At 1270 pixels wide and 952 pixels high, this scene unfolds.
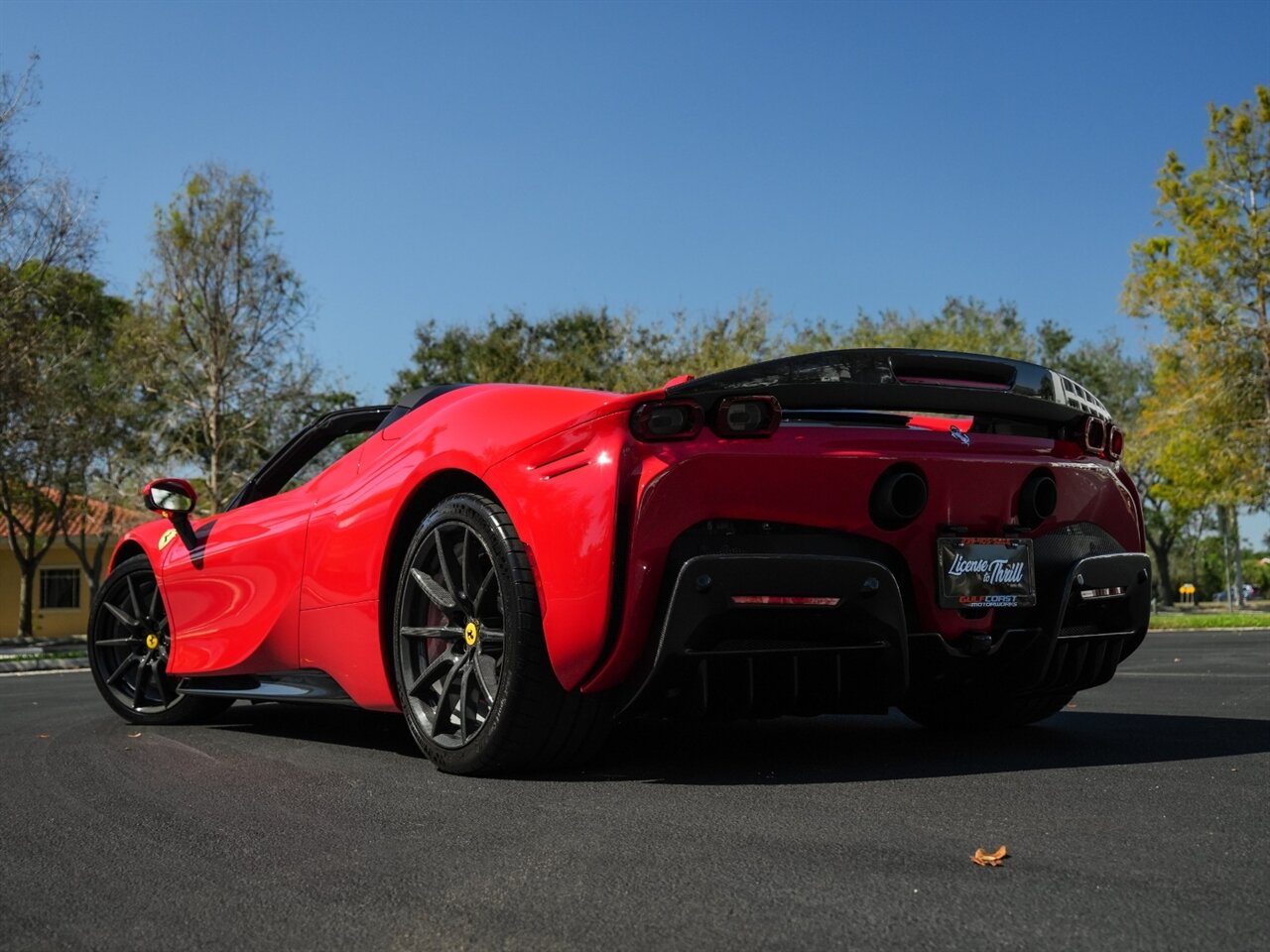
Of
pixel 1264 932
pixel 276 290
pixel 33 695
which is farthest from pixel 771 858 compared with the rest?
pixel 276 290

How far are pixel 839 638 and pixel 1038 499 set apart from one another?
91 centimetres

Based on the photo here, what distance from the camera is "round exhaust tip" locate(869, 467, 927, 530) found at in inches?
145

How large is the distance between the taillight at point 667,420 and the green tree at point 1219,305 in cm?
2741

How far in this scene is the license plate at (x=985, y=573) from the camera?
380 centimetres

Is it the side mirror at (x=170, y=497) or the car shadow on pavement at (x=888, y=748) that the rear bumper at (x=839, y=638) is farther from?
the side mirror at (x=170, y=497)

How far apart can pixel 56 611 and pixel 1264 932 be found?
149 feet

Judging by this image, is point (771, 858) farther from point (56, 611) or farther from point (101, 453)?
point (56, 611)

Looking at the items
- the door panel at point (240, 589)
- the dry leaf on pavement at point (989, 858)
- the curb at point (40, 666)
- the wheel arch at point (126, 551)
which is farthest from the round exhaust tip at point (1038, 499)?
the curb at point (40, 666)

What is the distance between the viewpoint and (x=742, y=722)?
5.32 meters

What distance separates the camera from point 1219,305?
28234mm

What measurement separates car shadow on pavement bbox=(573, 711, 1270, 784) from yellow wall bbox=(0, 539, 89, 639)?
41.1m

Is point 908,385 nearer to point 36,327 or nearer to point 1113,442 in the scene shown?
point 1113,442

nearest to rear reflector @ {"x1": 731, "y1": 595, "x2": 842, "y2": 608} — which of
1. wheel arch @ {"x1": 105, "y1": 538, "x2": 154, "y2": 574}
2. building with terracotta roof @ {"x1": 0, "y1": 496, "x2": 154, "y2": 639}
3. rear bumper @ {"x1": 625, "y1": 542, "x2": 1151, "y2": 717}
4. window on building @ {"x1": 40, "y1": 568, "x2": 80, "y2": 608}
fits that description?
rear bumper @ {"x1": 625, "y1": 542, "x2": 1151, "y2": 717}

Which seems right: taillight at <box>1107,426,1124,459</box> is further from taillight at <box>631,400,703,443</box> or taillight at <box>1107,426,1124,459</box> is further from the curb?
the curb
